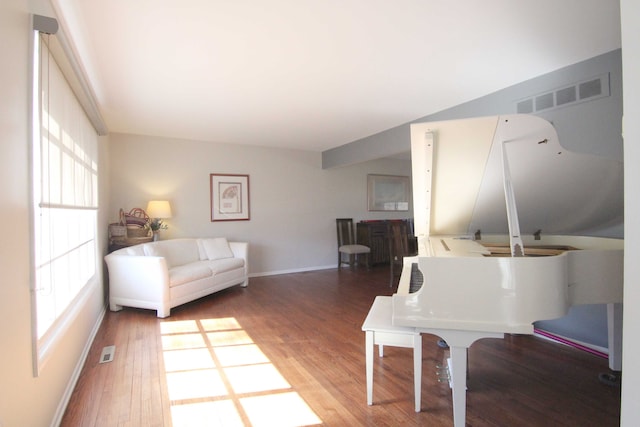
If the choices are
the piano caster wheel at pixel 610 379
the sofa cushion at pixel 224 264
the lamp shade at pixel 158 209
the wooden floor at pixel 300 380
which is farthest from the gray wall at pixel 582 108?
the lamp shade at pixel 158 209

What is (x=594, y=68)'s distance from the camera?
228 cm

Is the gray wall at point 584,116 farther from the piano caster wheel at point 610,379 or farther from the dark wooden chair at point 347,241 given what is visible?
the dark wooden chair at point 347,241

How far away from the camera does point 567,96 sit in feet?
7.97

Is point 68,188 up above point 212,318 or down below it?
above

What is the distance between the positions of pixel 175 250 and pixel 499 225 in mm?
3823

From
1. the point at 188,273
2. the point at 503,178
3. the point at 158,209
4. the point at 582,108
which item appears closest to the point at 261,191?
the point at 158,209

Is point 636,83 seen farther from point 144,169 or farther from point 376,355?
point 144,169

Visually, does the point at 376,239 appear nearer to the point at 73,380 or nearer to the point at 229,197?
the point at 229,197

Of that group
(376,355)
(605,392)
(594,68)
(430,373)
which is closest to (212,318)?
(376,355)

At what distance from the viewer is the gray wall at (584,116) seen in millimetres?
2195

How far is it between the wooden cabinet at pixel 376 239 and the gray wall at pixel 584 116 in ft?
10.8

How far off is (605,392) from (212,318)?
323 cm

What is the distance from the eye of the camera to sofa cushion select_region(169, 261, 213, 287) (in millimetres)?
3492

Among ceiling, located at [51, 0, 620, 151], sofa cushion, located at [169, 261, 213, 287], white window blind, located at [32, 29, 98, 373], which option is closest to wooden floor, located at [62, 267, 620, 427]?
sofa cushion, located at [169, 261, 213, 287]
